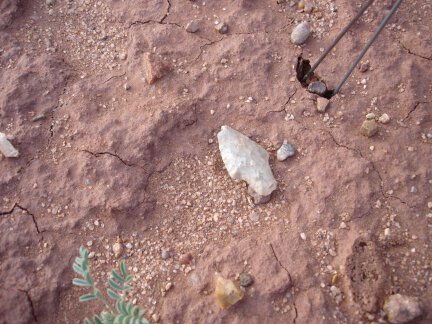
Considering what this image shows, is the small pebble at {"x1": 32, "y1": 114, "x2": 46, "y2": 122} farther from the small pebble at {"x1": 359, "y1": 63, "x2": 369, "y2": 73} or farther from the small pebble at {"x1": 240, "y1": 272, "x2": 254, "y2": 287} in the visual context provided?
the small pebble at {"x1": 359, "y1": 63, "x2": 369, "y2": 73}

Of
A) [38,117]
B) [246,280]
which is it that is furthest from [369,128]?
[38,117]

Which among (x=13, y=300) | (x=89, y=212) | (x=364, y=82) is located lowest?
(x=13, y=300)

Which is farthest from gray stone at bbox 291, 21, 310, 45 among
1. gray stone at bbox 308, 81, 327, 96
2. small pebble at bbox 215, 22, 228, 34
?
small pebble at bbox 215, 22, 228, 34

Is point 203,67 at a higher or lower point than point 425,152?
higher

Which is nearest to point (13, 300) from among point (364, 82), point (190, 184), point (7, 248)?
point (7, 248)

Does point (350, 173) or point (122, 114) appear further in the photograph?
point (122, 114)

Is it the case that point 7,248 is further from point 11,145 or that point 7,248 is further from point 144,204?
point 144,204

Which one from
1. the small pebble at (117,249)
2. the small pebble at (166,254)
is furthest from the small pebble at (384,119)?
the small pebble at (117,249)

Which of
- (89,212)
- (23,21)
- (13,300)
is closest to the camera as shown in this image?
(13,300)

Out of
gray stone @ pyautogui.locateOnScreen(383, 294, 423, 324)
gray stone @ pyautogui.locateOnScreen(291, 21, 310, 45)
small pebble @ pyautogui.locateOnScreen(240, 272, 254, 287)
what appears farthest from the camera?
gray stone @ pyautogui.locateOnScreen(291, 21, 310, 45)
